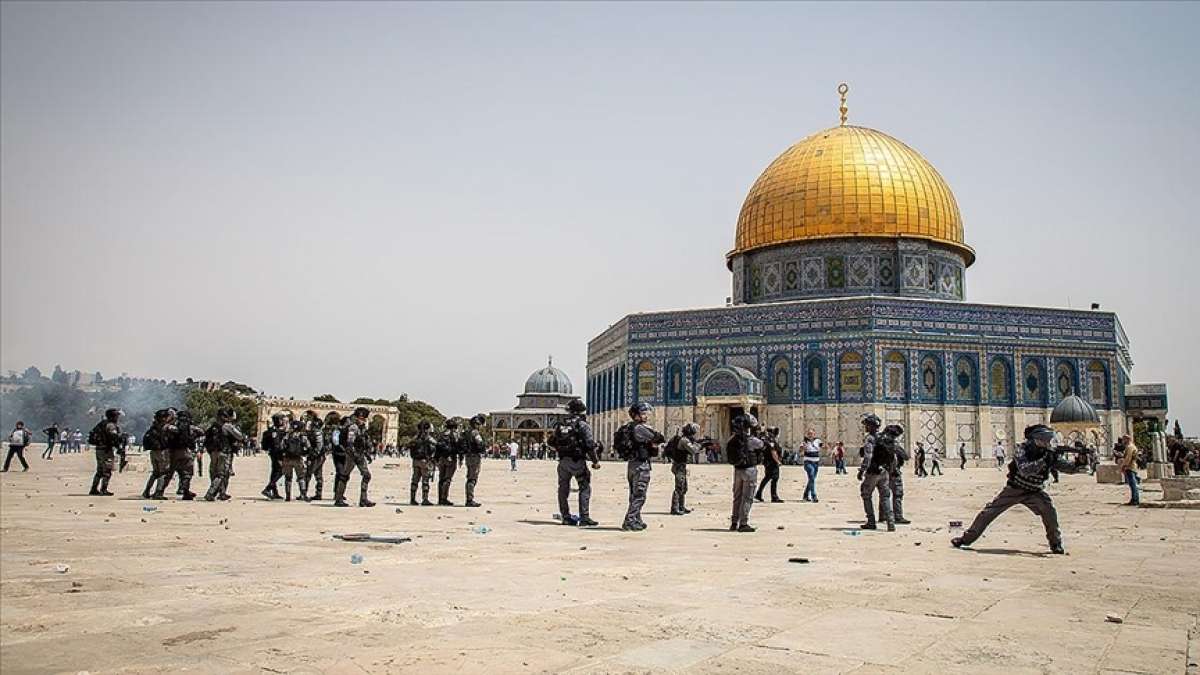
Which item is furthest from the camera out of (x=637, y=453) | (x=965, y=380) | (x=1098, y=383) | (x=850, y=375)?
(x=1098, y=383)

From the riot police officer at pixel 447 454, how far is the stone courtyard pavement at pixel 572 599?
3394 mm

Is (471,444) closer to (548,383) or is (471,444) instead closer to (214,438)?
(214,438)

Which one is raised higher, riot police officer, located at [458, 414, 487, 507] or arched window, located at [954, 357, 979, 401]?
arched window, located at [954, 357, 979, 401]

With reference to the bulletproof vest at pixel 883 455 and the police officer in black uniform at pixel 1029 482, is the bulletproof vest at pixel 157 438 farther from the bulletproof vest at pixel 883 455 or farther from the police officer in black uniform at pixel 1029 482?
the police officer in black uniform at pixel 1029 482

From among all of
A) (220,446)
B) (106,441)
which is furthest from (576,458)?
(106,441)

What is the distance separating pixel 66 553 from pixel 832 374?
38206 mm

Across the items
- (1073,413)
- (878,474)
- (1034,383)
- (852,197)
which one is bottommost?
(878,474)

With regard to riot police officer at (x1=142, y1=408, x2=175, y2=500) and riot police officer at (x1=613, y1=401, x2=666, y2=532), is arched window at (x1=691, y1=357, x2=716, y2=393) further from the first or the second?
riot police officer at (x1=613, y1=401, x2=666, y2=532)

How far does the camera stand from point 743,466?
37.9 ft

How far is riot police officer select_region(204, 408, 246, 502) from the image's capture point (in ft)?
48.0

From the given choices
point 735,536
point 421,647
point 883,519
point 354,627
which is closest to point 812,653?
point 421,647

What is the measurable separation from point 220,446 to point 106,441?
2.10 metres

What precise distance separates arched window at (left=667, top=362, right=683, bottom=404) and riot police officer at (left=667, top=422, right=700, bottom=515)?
3190cm

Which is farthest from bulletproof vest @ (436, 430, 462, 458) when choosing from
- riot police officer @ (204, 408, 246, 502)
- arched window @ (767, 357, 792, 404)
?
arched window @ (767, 357, 792, 404)
